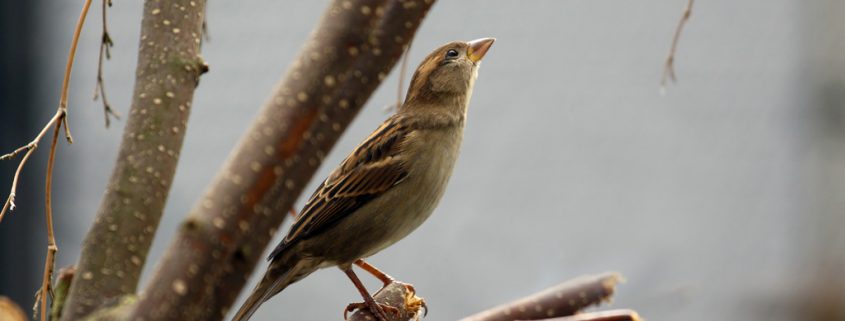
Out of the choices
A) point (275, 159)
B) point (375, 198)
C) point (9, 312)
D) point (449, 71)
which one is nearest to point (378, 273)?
point (375, 198)

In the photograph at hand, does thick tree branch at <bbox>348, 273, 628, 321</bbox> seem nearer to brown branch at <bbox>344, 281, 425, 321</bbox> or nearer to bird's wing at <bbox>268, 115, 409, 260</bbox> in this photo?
brown branch at <bbox>344, 281, 425, 321</bbox>

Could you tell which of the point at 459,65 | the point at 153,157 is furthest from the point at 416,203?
the point at 153,157

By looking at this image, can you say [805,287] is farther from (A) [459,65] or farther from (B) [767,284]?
(A) [459,65]

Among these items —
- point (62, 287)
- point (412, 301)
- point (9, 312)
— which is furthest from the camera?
point (412, 301)

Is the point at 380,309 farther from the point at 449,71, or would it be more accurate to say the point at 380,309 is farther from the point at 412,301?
the point at 449,71

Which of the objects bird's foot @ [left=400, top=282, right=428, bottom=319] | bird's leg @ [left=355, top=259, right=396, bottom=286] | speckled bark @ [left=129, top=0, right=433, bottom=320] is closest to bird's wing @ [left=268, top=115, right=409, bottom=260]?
bird's leg @ [left=355, top=259, right=396, bottom=286]

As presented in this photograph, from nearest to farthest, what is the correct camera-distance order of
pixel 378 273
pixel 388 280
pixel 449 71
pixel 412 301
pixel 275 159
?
pixel 275 159, pixel 412 301, pixel 388 280, pixel 378 273, pixel 449 71
